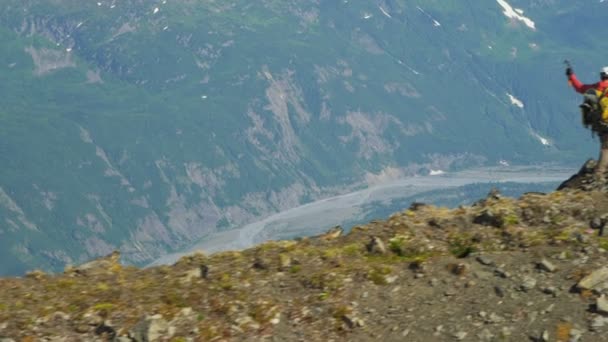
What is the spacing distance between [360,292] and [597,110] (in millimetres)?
12363

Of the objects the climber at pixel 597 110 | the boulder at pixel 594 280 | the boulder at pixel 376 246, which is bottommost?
the boulder at pixel 594 280

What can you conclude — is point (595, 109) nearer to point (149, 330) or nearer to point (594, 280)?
point (594, 280)

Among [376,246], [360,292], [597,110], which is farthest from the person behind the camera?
[597,110]

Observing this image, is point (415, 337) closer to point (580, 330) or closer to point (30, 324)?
point (580, 330)

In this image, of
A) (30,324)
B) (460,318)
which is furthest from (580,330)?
(30,324)

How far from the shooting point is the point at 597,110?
29.6 m

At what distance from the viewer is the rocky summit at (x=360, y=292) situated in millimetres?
18906

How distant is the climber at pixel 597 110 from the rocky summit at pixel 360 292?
20.5 ft

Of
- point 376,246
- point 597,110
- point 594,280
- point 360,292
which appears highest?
point 597,110

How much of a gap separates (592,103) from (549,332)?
41.0 feet

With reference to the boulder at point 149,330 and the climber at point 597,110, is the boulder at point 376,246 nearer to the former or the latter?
the boulder at point 149,330

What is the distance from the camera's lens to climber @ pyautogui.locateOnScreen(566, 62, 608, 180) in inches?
1148

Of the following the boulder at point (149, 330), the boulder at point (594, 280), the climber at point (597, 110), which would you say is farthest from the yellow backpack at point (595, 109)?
the boulder at point (149, 330)

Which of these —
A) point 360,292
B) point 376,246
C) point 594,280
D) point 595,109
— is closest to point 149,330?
point 360,292
